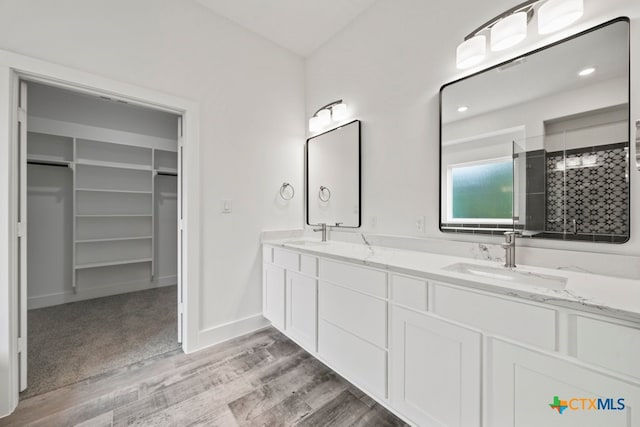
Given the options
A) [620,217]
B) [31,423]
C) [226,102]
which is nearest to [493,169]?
[620,217]

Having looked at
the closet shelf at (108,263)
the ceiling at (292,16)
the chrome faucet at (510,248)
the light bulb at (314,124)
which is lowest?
the closet shelf at (108,263)

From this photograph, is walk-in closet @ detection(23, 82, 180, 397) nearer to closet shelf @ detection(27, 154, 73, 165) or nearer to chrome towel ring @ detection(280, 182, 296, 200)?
closet shelf @ detection(27, 154, 73, 165)

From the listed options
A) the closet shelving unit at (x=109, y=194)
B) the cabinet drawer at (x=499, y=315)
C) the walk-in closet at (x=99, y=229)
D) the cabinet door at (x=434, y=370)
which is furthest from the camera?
the closet shelving unit at (x=109, y=194)

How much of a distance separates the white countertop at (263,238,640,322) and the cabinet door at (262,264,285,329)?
0.85 meters

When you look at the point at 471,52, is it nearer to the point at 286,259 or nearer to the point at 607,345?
the point at 607,345

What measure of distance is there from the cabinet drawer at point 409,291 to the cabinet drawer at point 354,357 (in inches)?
13.6

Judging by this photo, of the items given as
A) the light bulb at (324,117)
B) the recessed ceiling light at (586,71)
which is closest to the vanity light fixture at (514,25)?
the recessed ceiling light at (586,71)

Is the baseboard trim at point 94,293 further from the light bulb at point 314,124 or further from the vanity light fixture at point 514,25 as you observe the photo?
the vanity light fixture at point 514,25

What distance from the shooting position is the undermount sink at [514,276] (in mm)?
1132

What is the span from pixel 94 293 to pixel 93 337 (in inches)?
51.6

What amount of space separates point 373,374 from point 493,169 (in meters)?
1.37

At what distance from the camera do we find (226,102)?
2.30 m

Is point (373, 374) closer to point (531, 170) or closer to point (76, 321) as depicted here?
point (531, 170)

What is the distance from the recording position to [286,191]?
2.70 meters
